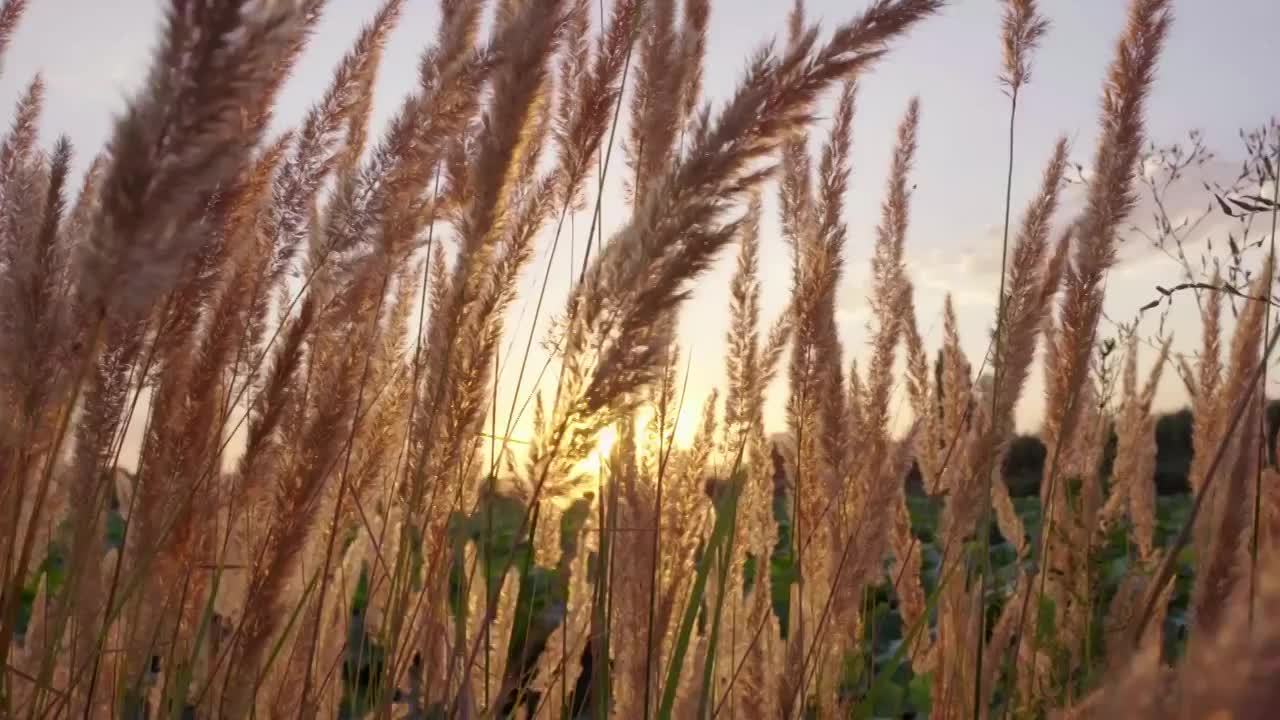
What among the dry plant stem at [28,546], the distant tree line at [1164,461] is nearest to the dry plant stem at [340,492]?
the dry plant stem at [28,546]

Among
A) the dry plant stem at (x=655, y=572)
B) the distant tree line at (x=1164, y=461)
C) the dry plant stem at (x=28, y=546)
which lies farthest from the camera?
the distant tree line at (x=1164, y=461)

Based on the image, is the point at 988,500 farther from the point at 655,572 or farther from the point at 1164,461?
the point at 1164,461

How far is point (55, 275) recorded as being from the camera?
1.47 meters

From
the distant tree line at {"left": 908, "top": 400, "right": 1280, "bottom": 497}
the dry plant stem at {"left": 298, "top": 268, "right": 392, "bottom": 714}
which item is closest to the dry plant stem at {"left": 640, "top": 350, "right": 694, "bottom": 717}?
the dry plant stem at {"left": 298, "top": 268, "right": 392, "bottom": 714}

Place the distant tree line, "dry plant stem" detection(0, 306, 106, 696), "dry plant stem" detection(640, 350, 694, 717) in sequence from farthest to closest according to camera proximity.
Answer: the distant tree line
"dry plant stem" detection(640, 350, 694, 717)
"dry plant stem" detection(0, 306, 106, 696)

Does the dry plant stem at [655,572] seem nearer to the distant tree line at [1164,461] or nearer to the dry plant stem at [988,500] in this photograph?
the dry plant stem at [988,500]

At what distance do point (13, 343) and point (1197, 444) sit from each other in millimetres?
2729

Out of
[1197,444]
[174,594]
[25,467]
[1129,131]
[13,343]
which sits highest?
[1129,131]

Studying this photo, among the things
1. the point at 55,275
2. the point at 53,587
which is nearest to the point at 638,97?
the point at 55,275

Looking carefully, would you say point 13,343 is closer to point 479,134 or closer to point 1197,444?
point 479,134

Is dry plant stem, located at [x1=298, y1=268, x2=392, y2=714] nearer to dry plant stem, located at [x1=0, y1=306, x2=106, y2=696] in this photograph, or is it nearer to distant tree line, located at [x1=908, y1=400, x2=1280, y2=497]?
dry plant stem, located at [x1=0, y1=306, x2=106, y2=696]

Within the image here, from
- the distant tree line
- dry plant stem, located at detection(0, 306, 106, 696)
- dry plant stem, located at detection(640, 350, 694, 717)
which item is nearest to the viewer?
dry plant stem, located at detection(0, 306, 106, 696)

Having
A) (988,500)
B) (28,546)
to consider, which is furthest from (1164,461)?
(28,546)

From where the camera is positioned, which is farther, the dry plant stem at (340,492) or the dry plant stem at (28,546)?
the dry plant stem at (340,492)
